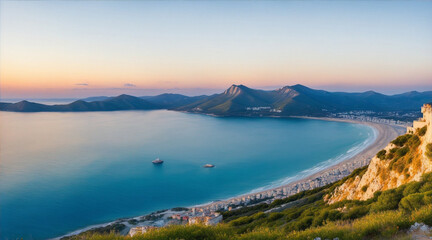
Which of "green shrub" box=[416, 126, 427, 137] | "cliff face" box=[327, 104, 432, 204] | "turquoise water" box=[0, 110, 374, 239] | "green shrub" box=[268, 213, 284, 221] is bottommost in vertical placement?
"turquoise water" box=[0, 110, 374, 239]

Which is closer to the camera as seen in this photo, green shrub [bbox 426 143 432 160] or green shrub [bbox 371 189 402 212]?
green shrub [bbox 371 189 402 212]

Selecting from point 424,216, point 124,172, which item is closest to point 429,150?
point 424,216

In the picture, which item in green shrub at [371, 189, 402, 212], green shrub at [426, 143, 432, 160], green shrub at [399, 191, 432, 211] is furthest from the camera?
green shrub at [426, 143, 432, 160]

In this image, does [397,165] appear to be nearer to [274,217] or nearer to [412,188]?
[412,188]

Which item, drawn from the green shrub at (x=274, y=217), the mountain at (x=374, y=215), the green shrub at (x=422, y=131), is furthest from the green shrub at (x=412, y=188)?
the green shrub at (x=274, y=217)

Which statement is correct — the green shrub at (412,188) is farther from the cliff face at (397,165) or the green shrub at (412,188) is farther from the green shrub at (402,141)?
the green shrub at (402,141)

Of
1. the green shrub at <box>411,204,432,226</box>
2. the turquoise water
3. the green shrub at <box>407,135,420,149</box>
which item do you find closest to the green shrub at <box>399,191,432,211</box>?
the green shrub at <box>411,204,432,226</box>

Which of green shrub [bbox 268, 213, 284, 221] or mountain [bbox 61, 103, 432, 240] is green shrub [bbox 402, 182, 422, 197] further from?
green shrub [bbox 268, 213, 284, 221]

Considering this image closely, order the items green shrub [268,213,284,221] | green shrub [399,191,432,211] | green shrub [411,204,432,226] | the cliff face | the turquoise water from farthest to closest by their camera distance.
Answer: the turquoise water → green shrub [268,213,284,221] → the cliff face → green shrub [399,191,432,211] → green shrub [411,204,432,226]
